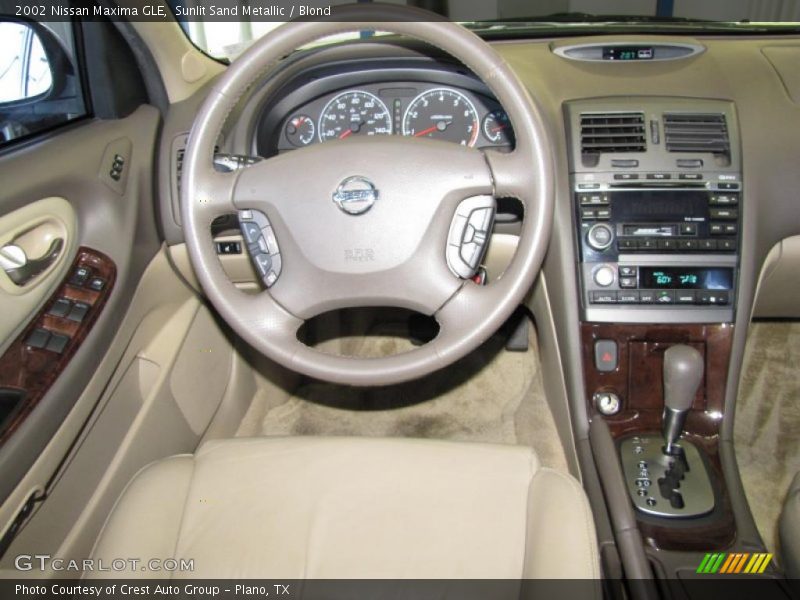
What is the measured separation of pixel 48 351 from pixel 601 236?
1195 mm

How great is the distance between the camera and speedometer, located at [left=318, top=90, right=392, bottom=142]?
1.71 meters

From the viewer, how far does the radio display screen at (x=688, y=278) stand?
5.10 feet

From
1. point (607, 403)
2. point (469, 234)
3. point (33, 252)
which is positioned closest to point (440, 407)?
point (607, 403)

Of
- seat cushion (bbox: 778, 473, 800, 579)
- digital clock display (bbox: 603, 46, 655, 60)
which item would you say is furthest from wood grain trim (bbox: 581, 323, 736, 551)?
digital clock display (bbox: 603, 46, 655, 60)

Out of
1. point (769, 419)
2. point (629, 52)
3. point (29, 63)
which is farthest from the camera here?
point (769, 419)

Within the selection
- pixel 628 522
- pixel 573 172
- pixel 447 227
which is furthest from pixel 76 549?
pixel 573 172

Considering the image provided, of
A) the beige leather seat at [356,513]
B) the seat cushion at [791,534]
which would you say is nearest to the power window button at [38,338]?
the beige leather seat at [356,513]

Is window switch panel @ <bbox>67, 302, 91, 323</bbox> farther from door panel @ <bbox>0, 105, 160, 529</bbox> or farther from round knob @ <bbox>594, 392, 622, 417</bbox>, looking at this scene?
round knob @ <bbox>594, 392, 622, 417</bbox>

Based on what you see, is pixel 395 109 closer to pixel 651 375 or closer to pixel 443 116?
pixel 443 116

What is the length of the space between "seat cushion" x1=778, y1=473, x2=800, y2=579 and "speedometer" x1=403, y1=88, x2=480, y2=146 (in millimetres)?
1043

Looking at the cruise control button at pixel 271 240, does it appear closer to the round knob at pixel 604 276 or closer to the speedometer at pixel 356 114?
the speedometer at pixel 356 114

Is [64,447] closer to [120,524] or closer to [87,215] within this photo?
[120,524]

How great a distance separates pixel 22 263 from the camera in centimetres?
129

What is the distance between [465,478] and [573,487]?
0.18 m
